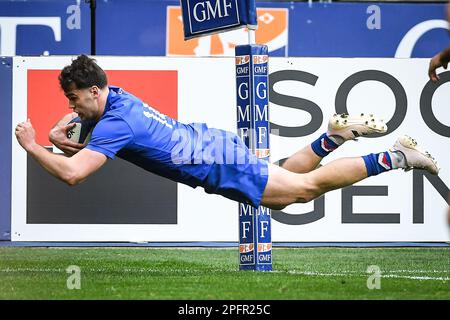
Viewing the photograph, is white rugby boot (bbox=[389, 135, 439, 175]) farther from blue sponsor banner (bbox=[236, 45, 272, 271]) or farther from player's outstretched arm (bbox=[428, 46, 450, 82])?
blue sponsor banner (bbox=[236, 45, 272, 271])

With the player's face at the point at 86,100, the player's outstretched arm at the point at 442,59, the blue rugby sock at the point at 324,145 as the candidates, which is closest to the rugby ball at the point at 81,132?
the player's face at the point at 86,100

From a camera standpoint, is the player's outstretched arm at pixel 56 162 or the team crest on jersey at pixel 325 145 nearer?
the player's outstretched arm at pixel 56 162

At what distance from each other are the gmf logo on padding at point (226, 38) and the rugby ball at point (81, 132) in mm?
5818

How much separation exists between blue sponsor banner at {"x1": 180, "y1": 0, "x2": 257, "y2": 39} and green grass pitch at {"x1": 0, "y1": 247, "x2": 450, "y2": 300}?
7.43 ft

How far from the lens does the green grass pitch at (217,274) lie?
7.80 meters

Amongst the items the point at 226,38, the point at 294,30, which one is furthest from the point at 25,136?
the point at 294,30

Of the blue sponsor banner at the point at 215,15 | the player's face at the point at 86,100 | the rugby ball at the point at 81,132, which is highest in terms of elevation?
the blue sponsor banner at the point at 215,15

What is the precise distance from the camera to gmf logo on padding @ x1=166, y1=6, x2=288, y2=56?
14719 millimetres

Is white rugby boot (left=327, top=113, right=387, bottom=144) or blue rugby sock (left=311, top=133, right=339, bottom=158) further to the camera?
blue rugby sock (left=311, top=133, right=339, bottom=158)

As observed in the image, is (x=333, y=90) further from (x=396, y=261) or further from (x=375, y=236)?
(x=396, y=261)

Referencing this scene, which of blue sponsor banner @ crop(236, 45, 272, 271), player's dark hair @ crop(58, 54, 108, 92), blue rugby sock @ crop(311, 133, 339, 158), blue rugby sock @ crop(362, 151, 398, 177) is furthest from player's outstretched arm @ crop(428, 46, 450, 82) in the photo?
player's dark hair @ crop(58, 54, 108, 92)

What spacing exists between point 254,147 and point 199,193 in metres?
2.75

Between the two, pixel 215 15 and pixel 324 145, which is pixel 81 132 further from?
pixel 324 145

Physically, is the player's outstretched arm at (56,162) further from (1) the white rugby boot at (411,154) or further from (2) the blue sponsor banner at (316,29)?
(2) the blue sponsor banner at (316,29)
